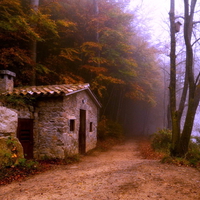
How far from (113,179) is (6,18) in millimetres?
9713

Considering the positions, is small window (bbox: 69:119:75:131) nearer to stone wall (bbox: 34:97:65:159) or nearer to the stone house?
the stone house

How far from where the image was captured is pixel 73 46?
15734 mm

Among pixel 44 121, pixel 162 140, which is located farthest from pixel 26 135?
pixel 162 140

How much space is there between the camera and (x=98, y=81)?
581 inches

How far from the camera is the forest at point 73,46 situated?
11.0 m

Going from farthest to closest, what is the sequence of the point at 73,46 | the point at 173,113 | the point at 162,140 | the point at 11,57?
the point at 73,46 < the point at 162,140 < the point at 11,57 < the point at 173,113

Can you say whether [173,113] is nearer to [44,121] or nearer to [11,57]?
[44,121]

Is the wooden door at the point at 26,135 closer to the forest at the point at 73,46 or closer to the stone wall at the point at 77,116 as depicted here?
the stone wall at the point at 77,116

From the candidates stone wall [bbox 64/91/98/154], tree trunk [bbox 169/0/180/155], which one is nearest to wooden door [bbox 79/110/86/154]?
stone wall [bbox 64/91/98/154]

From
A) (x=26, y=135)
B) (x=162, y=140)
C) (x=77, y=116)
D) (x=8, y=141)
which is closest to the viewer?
(x=8, y=141)

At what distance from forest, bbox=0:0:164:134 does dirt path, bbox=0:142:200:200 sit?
6808mm

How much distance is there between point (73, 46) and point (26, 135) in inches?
344

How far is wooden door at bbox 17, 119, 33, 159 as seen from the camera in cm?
873

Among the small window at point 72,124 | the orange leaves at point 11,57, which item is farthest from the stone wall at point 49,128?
the orange leaves at point 11,57
